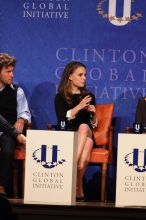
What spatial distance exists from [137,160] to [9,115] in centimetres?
179

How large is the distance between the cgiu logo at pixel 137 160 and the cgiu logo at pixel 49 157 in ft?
1.75

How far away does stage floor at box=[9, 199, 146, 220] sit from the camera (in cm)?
425

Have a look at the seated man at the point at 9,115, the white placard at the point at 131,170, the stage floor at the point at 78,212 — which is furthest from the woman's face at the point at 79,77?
the stage floor at the point at 78,212

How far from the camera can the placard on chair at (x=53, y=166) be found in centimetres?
477

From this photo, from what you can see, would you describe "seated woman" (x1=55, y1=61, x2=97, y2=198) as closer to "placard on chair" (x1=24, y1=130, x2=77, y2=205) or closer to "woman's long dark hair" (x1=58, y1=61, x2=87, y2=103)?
"woman's long dark hair" (x1=58, y1=61, x2=87, y2=103)

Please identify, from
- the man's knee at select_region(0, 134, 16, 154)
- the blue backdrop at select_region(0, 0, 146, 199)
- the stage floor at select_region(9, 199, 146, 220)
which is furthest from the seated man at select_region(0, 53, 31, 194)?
the stage floor at select_region(9, 199, 146, 220)

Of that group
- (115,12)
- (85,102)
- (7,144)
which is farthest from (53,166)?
(115,12)

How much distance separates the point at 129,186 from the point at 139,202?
15 cm

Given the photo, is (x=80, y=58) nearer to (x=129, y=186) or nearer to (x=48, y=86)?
(x=48, y=86)

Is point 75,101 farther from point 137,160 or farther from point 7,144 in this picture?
point 137,160

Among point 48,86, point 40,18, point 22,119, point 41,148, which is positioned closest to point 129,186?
point 41,148

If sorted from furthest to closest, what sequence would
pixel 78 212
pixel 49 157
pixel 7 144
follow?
pixel 7 144
pixel 49 157
pixel 78 212

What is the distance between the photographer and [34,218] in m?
4.30

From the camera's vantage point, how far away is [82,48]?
662cm
